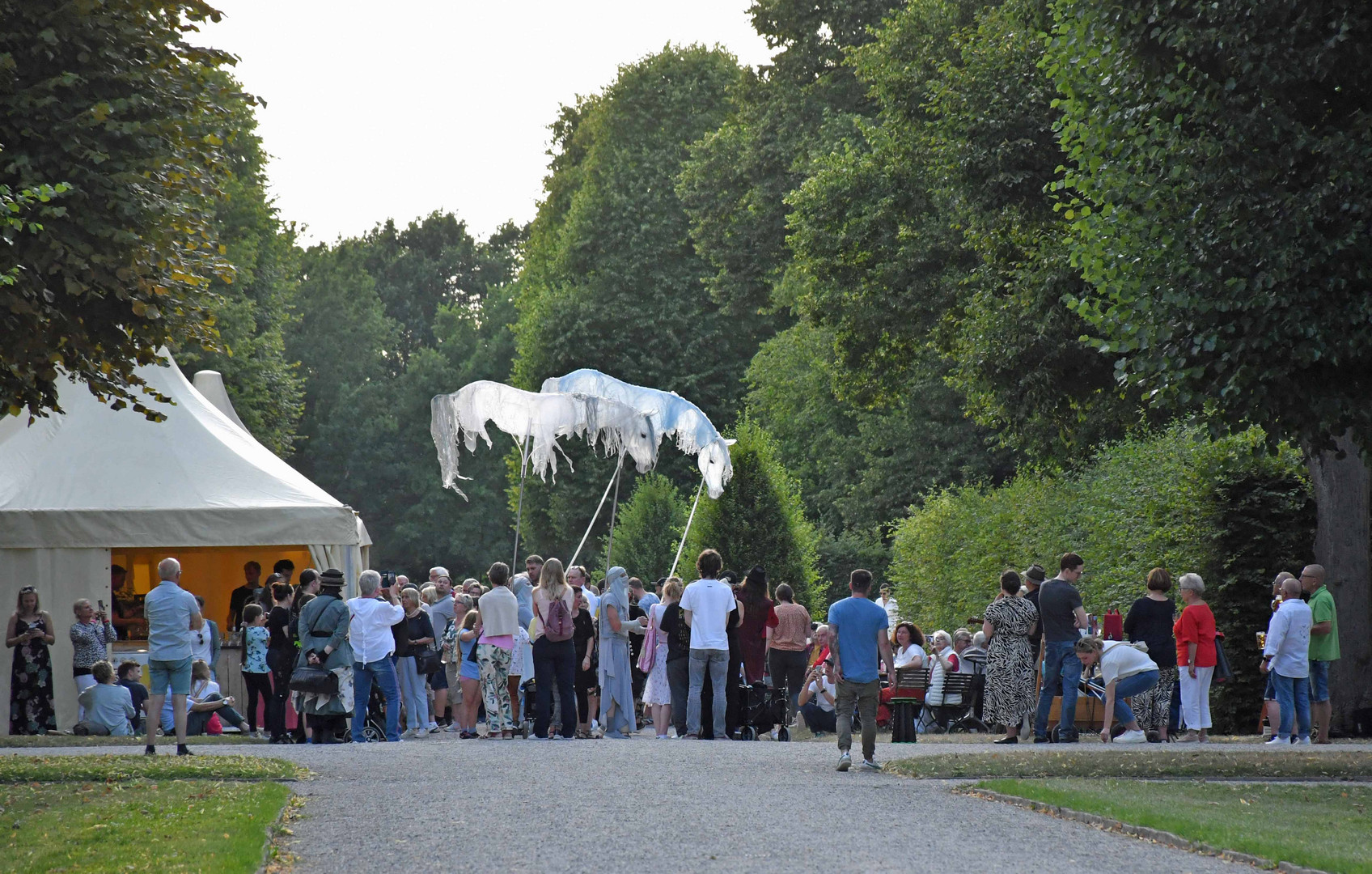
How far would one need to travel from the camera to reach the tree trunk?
675 inches

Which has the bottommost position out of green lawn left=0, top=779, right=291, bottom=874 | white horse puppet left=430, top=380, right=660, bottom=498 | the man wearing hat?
green lawn left=0, top=779, right=291, bottom=874

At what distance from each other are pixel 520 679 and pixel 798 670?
10.7 ft

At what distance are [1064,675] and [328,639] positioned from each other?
7.05 metres

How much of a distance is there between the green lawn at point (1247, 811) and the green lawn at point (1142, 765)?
1.84 ft

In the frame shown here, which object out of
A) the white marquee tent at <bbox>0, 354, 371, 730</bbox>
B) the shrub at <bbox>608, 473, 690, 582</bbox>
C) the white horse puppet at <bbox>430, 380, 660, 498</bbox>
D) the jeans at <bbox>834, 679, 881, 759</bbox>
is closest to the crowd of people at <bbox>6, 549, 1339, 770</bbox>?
the white marquee tent at <bbox>0, 354, 371, 730</bbox>

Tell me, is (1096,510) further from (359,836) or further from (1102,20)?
(359,836)

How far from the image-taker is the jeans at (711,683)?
1688 centimetres

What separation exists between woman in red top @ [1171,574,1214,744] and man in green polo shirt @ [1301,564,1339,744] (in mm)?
947

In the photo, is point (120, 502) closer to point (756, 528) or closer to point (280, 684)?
point (280, 684)

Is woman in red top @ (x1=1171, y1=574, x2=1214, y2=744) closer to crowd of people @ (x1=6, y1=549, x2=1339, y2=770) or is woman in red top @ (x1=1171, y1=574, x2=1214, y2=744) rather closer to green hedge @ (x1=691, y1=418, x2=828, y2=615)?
crowd of people @ (x1=6, y1=549, x2=1339, y2=770)

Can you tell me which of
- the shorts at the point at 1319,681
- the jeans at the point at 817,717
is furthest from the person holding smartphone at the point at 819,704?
the shorts at the point at 1319,681

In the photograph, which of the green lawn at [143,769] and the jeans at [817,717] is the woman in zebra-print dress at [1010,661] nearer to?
the jeans at [817,717]

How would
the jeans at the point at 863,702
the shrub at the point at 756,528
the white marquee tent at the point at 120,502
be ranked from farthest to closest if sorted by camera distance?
1. the shrub at the point at 756,528
2. the white marquee tent at the point at 120,502
3. the jeans at the point at 863,702

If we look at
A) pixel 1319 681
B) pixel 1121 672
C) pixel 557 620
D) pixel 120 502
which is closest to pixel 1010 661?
pixel 1121 672
